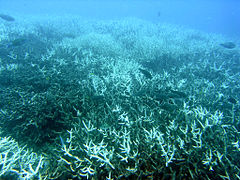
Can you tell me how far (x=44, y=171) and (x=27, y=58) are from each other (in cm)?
526

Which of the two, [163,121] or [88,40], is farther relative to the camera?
[88,40]

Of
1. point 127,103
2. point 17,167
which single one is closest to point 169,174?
point 127,103

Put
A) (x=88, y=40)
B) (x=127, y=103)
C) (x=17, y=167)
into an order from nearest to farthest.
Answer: (x=17, y=167) < (x=127, y=103) < (x=88, y=40)

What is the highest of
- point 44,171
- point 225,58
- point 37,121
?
point 225,58

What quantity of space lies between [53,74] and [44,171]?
305cm

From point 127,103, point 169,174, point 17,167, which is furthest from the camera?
point 127,103

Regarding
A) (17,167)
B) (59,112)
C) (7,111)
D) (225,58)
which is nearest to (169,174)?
(17,167)

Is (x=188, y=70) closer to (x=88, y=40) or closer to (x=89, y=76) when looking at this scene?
(x=89, y=76)

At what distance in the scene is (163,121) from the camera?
8.77 ft

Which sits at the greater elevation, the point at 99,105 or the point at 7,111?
the point at 99,105

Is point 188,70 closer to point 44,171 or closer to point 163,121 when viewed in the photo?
point 163,121

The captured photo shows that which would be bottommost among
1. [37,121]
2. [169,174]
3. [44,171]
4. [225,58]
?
[44,171]

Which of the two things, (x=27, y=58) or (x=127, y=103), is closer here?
(x=127, y=103)

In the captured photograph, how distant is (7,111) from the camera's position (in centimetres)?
296
